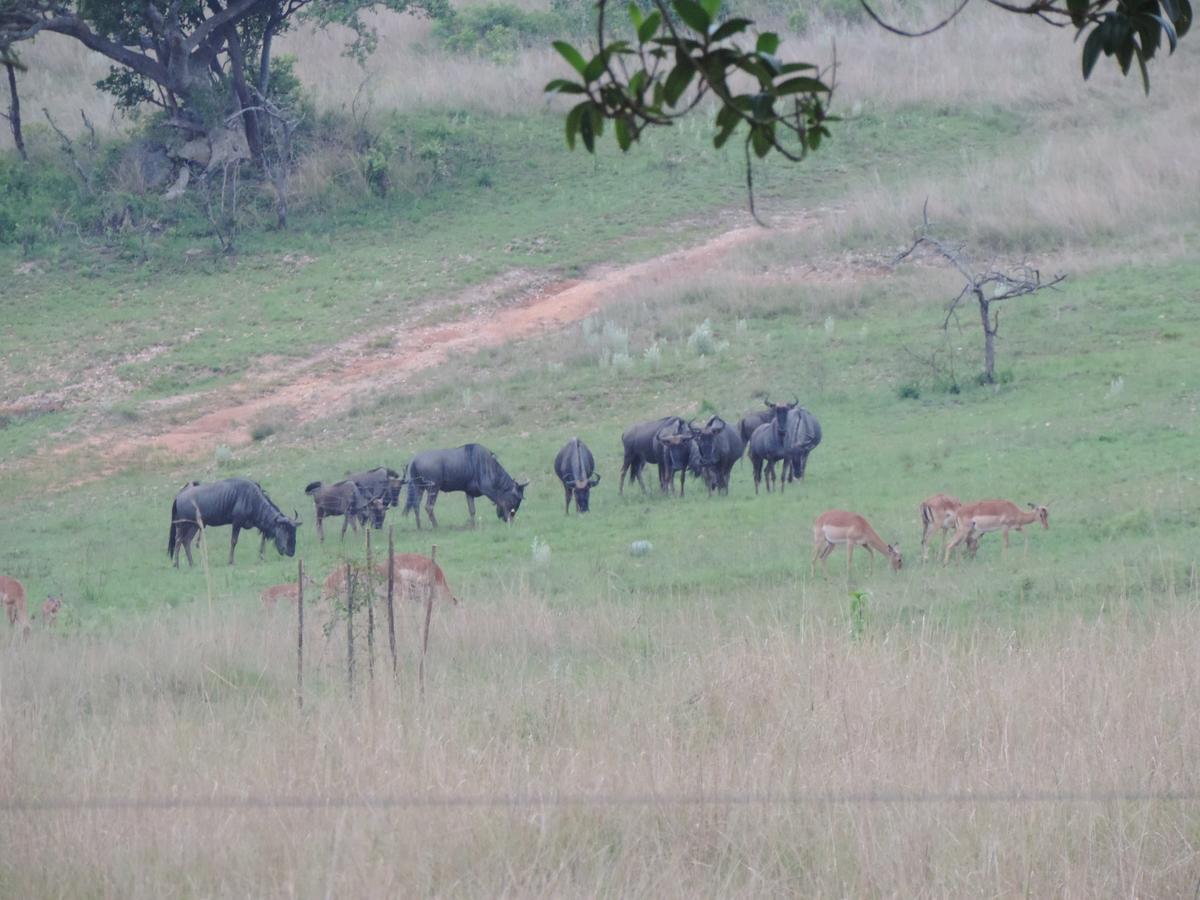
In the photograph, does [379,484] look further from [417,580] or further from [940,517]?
[940,517]

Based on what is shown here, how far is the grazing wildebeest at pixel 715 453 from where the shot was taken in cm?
1970

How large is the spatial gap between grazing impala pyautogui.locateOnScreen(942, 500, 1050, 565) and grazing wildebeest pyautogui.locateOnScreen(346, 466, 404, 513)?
7.77 m

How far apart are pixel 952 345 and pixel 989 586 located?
12.3 meters

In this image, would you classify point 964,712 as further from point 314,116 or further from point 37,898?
point 314,116

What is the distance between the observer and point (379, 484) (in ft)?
63.6

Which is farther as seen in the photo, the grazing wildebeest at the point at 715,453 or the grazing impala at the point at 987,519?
the grazing wildebeest at the point at 715,453

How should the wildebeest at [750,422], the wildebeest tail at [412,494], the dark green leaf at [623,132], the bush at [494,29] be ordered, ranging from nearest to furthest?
1. the dark green leaf at [623,132]
2. the wildebeest tail at [412,494]
3. the wildebeest at [750,422]
4. the bush at [494,29]

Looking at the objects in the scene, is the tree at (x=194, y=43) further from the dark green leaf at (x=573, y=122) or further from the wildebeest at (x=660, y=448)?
the dark green leaf at (x=573, y=122)

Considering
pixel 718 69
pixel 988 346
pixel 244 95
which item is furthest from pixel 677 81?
pixel 244 95

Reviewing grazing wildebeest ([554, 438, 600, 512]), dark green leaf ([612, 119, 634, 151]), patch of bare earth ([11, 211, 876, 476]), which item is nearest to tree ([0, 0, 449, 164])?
patch of bare earth ([11, 211, 876, 476])

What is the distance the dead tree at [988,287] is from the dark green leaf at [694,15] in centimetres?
1843

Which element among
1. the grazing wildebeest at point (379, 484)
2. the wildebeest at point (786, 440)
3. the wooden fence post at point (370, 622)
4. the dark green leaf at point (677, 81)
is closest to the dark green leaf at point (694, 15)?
the dark green leaf at point (677, 81)

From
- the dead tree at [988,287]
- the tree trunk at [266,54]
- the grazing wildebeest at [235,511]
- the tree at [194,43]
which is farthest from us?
the tree trunk at [266,54]

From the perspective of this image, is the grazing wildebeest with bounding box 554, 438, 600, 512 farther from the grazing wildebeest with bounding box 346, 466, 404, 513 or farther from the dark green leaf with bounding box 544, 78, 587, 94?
the dark green leaf with bounding box 544, 78, 587, 94
